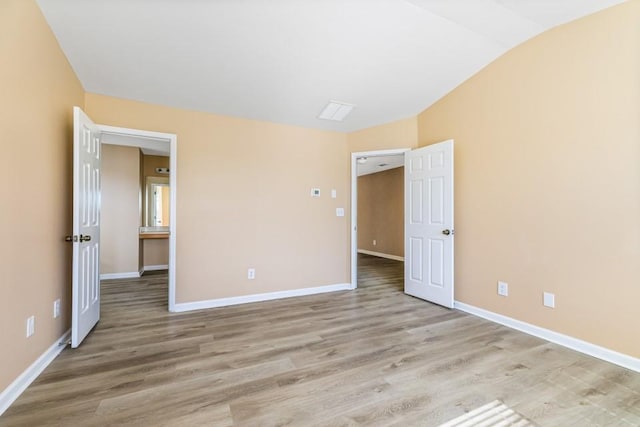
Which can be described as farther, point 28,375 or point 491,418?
point 28,375

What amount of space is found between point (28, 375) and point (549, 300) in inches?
153

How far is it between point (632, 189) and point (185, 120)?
403cm

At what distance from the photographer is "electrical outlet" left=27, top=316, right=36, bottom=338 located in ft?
5.86

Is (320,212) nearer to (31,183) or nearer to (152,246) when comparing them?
(31,183)

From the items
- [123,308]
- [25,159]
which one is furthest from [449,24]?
[123,308]

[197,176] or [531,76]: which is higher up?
[531,76]

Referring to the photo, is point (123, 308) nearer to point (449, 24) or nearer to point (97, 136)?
point (97, 136)

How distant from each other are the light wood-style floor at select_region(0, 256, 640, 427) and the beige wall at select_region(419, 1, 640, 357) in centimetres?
39

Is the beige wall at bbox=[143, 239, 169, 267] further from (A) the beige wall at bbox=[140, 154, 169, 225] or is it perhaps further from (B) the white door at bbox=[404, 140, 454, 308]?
(B) the white door at bbox=[404, 140, 454, 308]

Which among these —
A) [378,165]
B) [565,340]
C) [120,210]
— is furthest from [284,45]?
[378,165]

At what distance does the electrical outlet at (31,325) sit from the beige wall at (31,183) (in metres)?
0.04

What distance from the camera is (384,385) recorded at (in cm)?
177

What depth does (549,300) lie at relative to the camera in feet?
8.05

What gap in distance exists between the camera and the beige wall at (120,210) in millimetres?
4711
